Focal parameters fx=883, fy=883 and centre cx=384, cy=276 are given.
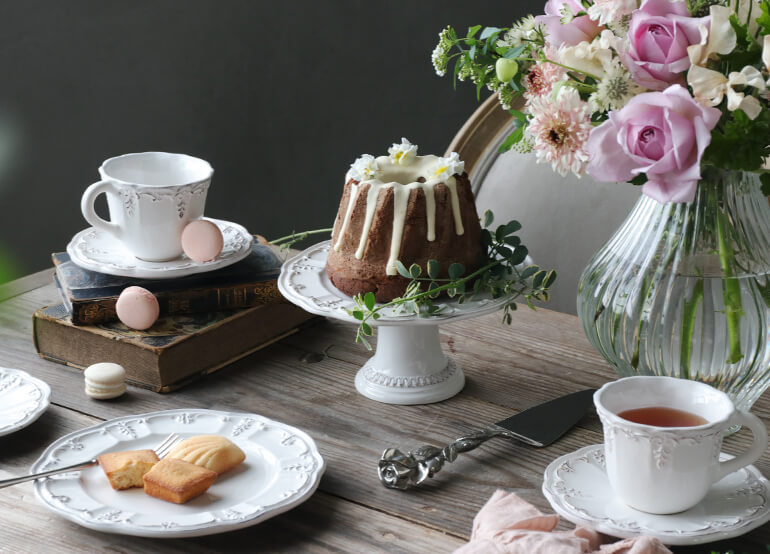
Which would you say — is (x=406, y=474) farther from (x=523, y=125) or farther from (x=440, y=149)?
(x=440, y=149)

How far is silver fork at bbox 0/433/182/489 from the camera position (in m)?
0.89

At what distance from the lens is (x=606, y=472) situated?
0.90 metres

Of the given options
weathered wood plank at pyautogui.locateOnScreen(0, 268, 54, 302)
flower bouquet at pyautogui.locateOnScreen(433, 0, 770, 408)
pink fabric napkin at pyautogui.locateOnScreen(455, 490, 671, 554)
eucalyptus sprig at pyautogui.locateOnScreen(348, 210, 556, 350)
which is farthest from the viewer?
weathered wood plank at pyautogui.locateOnScreen(0, 268, 54, 302)

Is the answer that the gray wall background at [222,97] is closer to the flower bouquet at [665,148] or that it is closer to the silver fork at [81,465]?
the flower bouquet at [665,148]

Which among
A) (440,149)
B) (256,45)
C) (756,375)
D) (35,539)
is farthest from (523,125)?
(256,45)

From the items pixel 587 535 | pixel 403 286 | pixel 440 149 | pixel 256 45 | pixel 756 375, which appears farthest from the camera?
pixel 256 45

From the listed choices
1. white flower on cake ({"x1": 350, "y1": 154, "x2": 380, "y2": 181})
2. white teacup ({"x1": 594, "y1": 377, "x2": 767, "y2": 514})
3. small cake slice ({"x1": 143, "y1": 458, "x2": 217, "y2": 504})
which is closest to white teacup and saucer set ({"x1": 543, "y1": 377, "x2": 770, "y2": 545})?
white teacup ({"x1": 594, "y1": 377, "x2": 767, "y2": 514})

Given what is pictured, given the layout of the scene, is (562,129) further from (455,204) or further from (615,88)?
(455,204)

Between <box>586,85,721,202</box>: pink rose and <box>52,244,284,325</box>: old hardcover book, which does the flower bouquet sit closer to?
<box>586,85,721,202</box>: pink rose

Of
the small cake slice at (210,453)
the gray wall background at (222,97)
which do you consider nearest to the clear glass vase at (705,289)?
the small cake slice at (210,453)

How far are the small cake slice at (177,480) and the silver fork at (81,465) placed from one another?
0.26 feet

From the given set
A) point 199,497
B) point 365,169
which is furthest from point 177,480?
point 365,169

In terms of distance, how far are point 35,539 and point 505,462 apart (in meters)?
0.50

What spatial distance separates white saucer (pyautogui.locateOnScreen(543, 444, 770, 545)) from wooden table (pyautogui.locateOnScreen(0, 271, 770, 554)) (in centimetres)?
3
